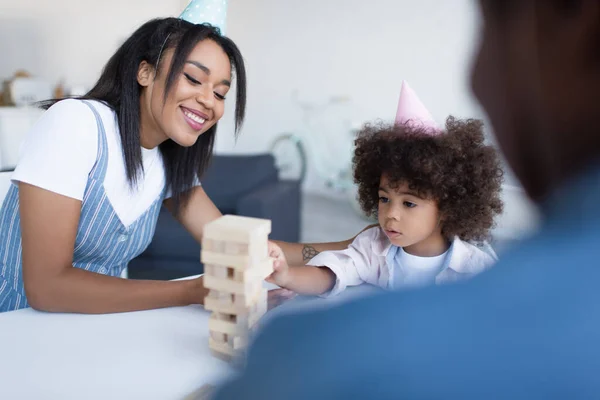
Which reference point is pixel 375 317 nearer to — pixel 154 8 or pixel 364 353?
pixel 364 353

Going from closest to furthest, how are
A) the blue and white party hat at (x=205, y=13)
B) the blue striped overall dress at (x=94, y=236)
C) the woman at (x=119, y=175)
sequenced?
the woman at (x=119, y=175), the blue striped overall dress at (x=94, y=236), the blue and white party hat at (x=205, y=13)

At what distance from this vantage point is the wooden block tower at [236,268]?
0.60 metres

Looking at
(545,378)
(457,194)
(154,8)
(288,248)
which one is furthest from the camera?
(154,8)

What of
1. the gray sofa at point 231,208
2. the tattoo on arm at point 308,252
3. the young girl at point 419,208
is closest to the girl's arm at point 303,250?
the tattoo on arm at point 308,252

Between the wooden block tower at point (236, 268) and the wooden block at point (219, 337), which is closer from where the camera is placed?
the wooden block tower at point (236, 268)

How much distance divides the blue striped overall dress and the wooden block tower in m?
0.55

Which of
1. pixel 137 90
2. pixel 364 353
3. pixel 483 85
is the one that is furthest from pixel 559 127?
pixel 137 90

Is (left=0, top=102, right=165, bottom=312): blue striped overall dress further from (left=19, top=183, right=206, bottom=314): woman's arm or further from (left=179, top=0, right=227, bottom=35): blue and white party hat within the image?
(left=179, top=0, right=227, bottom=35): blue and white party hat

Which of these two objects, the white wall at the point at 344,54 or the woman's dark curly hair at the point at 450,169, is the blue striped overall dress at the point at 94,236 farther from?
the white wall at the point at 344,54

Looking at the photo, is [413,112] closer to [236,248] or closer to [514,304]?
[236,248]

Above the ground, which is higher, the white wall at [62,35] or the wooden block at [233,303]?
the white wall at [62,35]

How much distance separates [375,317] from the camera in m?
0.27

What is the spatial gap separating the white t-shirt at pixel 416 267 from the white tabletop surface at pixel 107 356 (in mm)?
378

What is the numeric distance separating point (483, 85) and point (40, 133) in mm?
982
